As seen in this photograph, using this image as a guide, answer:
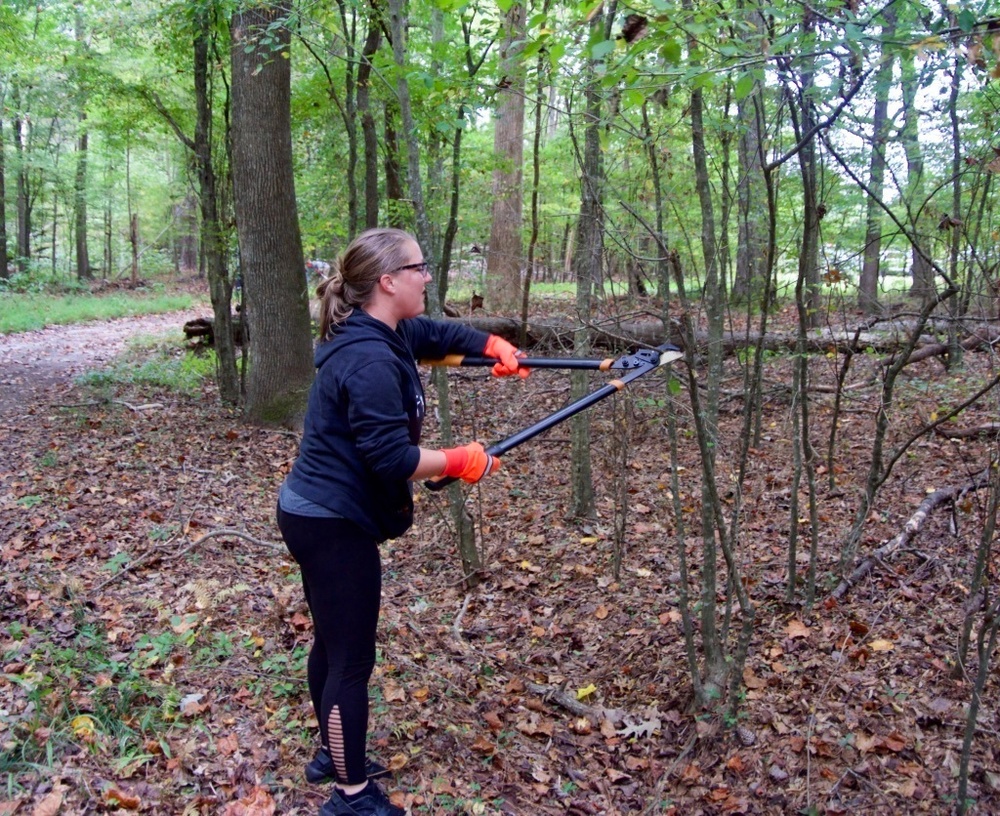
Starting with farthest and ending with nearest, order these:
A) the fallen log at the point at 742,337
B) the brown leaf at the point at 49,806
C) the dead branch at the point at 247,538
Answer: the fallen log at the point at 742,337 < the dead branch at the point at 247,538 < the brown leaf at the point at 49,806

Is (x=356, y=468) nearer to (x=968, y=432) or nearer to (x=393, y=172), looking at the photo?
(x=968, y=432)

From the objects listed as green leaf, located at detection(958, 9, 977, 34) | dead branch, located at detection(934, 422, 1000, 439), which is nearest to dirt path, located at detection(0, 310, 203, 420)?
green leaf, located at detection(958, 9, 977, 34)

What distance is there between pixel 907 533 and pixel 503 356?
10.4 ft

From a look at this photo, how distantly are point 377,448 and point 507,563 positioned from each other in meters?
3.33

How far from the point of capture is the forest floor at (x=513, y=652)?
10.1 ft

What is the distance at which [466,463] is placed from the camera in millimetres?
2506

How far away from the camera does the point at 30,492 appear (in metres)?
6.07

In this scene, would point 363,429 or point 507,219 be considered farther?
point 507,219

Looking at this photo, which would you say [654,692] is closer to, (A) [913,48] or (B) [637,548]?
(B) [637,548]

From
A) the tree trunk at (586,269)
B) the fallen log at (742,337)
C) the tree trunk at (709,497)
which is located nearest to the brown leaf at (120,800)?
the tree trunk at (709,497)

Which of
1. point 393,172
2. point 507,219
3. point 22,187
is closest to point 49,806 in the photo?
point 393,172

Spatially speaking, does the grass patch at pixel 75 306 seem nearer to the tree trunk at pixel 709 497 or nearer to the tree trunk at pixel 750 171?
the tree trunk at pixel 750 171

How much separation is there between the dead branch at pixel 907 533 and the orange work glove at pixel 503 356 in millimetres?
2507

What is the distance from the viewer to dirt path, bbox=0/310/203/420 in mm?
10062
